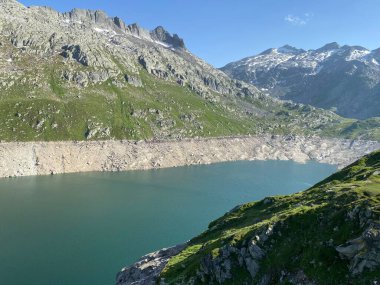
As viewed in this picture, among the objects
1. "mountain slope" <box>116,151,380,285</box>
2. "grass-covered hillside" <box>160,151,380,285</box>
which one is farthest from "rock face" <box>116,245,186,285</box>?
"grass-covered hillside" <box>160,151,380,285</box>

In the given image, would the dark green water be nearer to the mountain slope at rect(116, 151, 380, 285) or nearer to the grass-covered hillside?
the mountain slope at rect(116, 151, 380, 285)

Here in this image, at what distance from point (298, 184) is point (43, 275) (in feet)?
462

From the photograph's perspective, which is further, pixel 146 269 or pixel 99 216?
pixel 99 216

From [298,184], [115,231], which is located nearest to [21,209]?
[115,231]

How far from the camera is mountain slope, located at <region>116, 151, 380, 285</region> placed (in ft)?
105

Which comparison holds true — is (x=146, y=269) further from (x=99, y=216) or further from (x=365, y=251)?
(x=99, y=216)

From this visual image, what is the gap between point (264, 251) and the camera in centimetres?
3931

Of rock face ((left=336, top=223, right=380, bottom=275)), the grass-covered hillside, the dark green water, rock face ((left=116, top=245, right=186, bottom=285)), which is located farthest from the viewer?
the dark green water

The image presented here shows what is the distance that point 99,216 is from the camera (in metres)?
115

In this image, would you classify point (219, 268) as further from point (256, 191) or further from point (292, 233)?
point (256, 191)

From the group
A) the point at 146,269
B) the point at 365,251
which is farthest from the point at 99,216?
the point at 365,251

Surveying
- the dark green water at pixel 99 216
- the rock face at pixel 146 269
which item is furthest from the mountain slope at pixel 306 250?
the dark green water at pixel 99 216

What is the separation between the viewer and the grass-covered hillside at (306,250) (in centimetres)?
3200

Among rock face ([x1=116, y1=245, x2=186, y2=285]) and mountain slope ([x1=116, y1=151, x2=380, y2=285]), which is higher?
mountain slope ([x1=116, y1=151, x2=380, y2=285])
